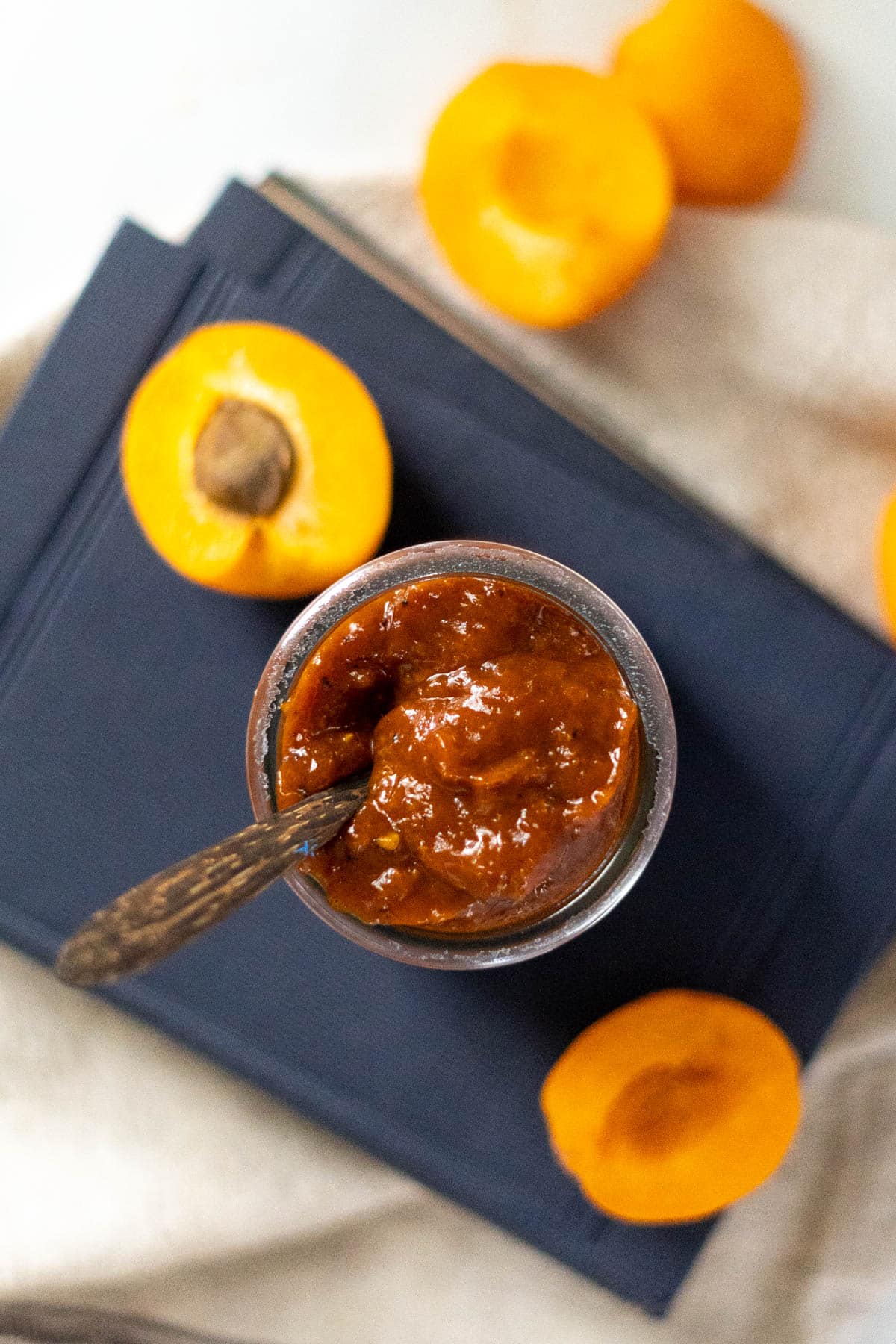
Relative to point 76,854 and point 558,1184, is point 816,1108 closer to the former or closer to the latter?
point 558,1184

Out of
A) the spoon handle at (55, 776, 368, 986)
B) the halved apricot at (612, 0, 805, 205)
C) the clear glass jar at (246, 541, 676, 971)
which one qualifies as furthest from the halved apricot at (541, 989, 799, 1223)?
the halved apricot at (612, 0, 805, 205)

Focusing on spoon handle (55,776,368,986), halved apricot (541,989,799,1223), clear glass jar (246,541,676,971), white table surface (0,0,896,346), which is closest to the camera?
spoon handle (55,776,368,986)

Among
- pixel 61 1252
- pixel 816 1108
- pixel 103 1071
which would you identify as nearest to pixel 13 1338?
pixel 61 1252

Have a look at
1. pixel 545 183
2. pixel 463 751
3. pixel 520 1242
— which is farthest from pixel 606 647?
pixel 520 1242

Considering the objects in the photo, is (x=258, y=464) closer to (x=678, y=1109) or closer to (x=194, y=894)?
(x=194, y=894)

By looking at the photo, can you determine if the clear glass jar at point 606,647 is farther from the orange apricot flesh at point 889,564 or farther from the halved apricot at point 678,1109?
the orange apricot flesh at point 889,564

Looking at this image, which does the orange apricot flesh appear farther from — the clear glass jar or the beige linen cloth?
the clear glass jar

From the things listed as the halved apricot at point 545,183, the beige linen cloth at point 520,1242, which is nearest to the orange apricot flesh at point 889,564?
the beige linen cloth at point 520,1242
